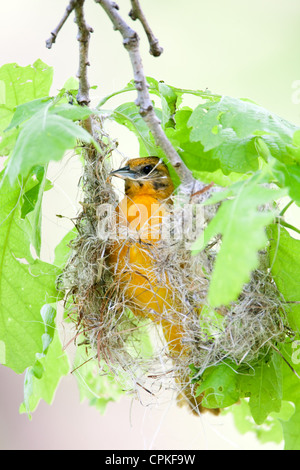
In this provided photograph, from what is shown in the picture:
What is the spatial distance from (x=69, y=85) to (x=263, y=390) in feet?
3.39

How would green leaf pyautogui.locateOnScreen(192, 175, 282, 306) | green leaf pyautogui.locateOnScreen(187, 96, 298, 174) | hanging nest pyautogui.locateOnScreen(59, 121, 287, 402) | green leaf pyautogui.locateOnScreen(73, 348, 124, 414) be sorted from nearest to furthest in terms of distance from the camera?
green leaf pyautogui.locateOnScreen(192, 175, 282, 306) → green leaf pyautogui.locateOnScreen(187, 96, 298, 174) → hanging nest pyautogui.locateOnScreen(59, 121, 287, 402) → green leaf pyautogui.locateOnScreen(73, 348, 124, 414)

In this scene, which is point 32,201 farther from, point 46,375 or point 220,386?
point 220,386

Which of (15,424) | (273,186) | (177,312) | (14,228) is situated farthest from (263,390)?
(15,424)

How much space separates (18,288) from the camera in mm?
1598

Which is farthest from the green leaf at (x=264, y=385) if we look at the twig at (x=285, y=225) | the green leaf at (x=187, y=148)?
the green leaf at (x=187, y=148)

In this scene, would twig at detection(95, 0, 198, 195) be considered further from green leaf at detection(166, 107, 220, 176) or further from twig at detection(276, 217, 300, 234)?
twig at detection(276, 217, 300, 234)

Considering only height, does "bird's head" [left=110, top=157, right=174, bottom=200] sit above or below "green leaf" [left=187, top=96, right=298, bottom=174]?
below

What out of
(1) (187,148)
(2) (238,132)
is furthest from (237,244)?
(1) (187,148)

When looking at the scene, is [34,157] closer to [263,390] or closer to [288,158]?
[288,158]

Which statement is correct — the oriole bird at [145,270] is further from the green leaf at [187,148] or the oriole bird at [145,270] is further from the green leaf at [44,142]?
the green leaf at [44,142]

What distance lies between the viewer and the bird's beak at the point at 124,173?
1786 millimetres

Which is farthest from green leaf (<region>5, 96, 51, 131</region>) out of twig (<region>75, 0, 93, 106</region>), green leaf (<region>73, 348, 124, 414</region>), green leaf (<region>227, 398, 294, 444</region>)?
green leaf (<region>227, 398, 294, 444</region>)

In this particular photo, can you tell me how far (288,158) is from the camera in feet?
4.18

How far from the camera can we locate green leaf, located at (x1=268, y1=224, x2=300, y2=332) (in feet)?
4.69
